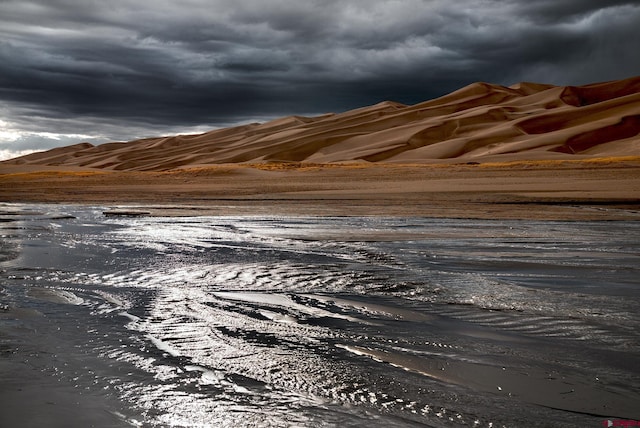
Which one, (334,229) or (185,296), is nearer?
(185,296)

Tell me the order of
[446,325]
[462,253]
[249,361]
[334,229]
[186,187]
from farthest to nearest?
[186,187]
[334,229]
[462,253]
[446,325]
[249,361]

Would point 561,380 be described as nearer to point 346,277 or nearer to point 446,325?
point 446,325

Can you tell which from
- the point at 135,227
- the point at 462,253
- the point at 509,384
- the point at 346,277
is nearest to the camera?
the point at 509,384

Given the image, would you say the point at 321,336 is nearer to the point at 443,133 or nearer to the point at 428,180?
the point at 428,180

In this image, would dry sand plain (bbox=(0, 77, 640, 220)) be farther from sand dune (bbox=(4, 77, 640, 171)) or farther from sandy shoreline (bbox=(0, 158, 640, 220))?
sand dune (bbox=(4, 77, 640, 171))

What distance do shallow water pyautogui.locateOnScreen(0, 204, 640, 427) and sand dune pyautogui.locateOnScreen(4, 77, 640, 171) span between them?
4615 cm

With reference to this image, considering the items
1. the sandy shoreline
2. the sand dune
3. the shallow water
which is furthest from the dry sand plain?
the shallow water

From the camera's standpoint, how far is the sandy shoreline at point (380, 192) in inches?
791

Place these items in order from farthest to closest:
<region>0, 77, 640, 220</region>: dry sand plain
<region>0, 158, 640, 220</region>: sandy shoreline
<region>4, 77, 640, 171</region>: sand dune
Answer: <region>4, 77, 640, 171</region>: sand dune
<region>0, 77, 640, 220</region>: dry sand plain
<region>0, 158, 640, 220</region>: sandy shoreline

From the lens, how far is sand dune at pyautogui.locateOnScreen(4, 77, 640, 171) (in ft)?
262

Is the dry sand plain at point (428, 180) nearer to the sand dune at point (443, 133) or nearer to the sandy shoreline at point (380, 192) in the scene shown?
the sandy shoreline at point (380, 192)

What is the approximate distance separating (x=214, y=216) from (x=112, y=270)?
9.68m

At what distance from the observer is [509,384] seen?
4402 millimetres

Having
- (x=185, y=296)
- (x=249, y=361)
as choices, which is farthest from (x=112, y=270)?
(x=249, y=361)
